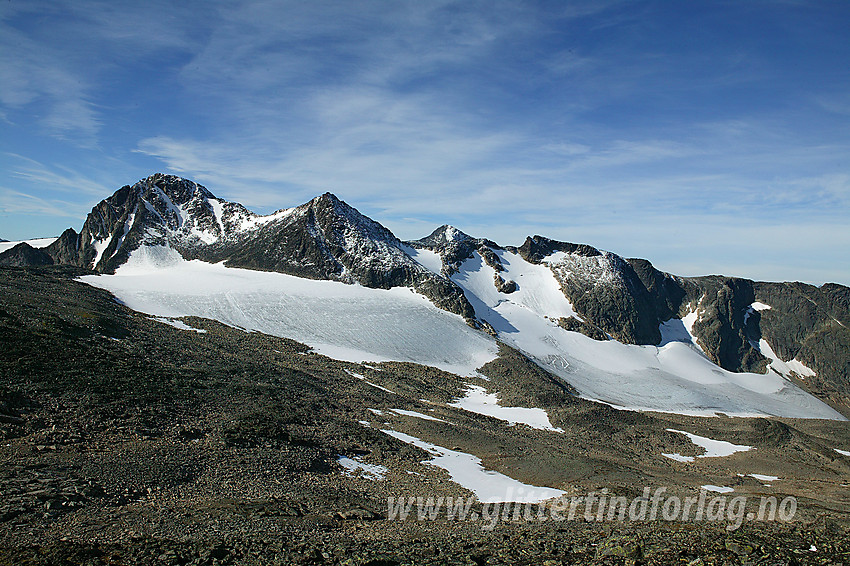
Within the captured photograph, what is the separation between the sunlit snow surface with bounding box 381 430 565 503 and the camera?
21250 mm

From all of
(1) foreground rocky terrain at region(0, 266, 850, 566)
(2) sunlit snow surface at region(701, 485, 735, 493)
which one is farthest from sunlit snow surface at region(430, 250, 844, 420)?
(2) sunlit snow surface at region(701, 485, 735, 493)

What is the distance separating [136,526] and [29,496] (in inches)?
126

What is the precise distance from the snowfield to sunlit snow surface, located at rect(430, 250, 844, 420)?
10.6 inches

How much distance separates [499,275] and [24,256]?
99851 mm

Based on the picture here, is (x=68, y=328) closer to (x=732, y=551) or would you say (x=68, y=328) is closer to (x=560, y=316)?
(x=732, y=551)

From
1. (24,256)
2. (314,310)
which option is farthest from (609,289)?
(24,256)

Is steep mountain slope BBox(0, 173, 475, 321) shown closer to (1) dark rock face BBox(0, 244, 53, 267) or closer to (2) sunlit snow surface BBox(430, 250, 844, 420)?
(1) dark rock face BBox(0, 244, 53, 267)

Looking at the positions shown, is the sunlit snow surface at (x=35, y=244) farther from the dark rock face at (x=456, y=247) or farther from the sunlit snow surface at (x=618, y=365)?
the sunlit snow surface at (x=618, y=365)

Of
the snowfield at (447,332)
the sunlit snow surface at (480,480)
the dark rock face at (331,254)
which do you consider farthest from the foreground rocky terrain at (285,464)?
the dark rock face at (331,254)

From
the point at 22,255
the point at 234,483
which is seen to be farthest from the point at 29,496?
the point at 22,255

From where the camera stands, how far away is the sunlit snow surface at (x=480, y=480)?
69.7ft

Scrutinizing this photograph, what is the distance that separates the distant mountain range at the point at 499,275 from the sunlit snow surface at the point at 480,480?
5640 cm

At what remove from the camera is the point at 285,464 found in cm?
2048

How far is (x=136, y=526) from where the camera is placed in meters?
12.3
